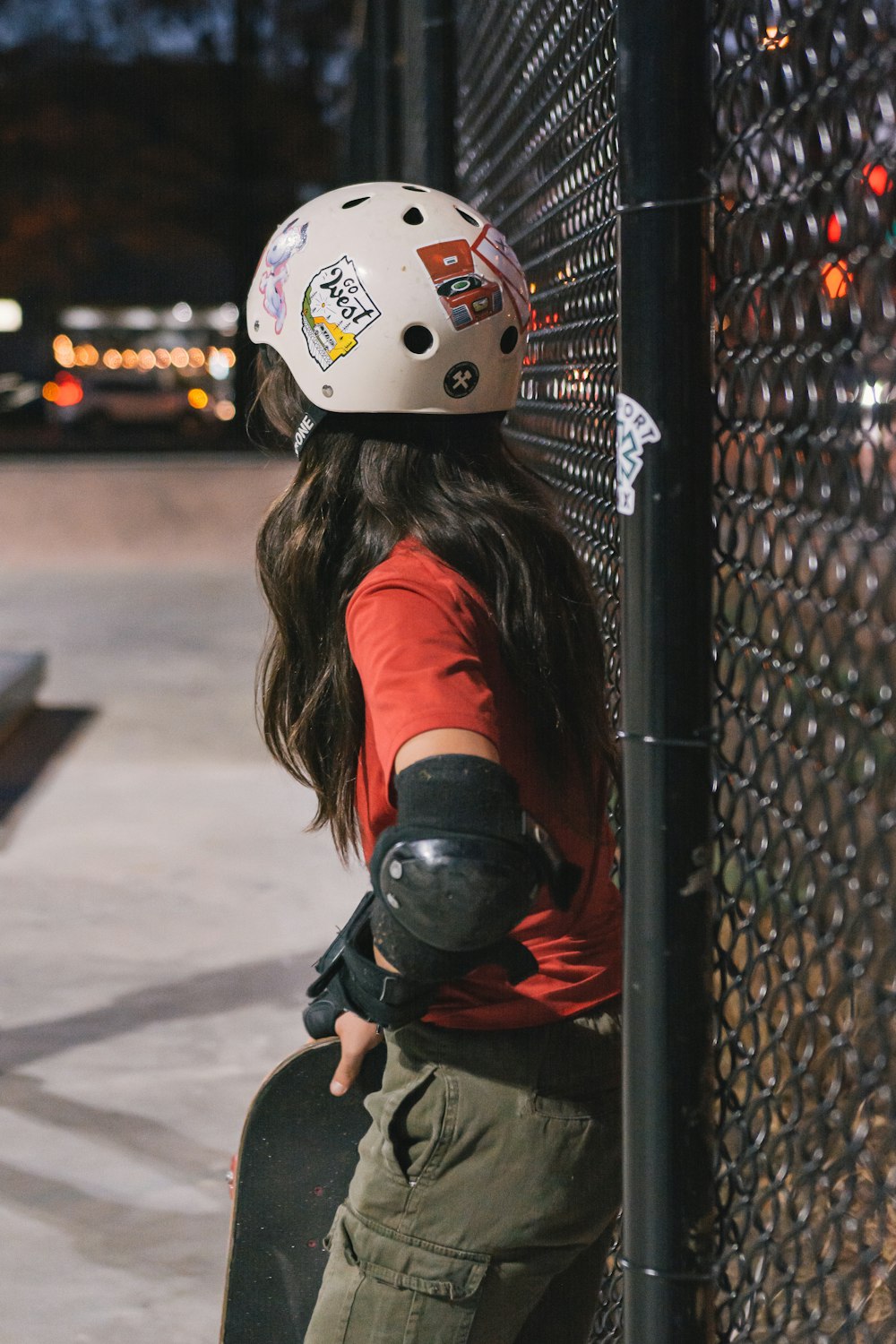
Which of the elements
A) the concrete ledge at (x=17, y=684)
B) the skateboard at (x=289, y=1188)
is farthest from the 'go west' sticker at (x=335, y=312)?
the concrete ledge at (x=17, y=684)

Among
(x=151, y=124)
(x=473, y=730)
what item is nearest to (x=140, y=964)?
(x=473, y=730)

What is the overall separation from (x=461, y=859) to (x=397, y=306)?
709 millimetres

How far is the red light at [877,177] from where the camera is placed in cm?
116

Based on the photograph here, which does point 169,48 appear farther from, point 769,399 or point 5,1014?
point 769,399

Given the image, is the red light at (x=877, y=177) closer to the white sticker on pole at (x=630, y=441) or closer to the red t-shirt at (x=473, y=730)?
the white sticker on pole at (x=630, y=441)

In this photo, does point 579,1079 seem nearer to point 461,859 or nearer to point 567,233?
point 461,859

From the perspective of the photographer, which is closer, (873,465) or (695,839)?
(873,465)

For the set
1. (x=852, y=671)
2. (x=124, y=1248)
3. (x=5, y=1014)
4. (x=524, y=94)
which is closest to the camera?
(x=852, y=671)

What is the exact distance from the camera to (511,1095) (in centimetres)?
167

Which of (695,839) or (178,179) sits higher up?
(178,179)

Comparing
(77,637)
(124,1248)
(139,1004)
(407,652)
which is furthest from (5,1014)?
(77,637)

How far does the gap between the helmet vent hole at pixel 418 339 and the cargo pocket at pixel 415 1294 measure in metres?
1.00

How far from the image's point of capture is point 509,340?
188cm

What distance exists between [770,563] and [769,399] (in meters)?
0.15
